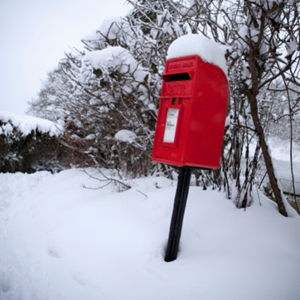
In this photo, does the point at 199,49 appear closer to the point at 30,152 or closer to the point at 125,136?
the point at 125,136

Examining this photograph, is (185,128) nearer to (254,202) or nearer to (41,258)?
(254,202)

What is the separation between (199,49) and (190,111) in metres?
0.48

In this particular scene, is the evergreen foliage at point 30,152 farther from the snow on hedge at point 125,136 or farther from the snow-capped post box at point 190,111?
the snow-capped post box at point 190,111

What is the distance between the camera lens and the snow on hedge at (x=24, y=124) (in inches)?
257

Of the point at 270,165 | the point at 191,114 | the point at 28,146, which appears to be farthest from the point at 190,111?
the point at 28,146

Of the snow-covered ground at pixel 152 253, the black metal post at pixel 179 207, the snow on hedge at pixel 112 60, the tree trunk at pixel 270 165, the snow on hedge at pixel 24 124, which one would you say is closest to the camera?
the snow-covered ground at pixel 152 253

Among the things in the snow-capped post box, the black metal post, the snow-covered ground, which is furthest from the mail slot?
the snow-covered ground

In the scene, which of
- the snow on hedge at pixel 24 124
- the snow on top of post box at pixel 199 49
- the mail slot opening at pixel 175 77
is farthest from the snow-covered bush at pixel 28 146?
the snow on top of post box at pixel 199 49

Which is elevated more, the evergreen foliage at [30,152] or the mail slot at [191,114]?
the mail slot at [191,114]

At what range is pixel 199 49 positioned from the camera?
1.64m

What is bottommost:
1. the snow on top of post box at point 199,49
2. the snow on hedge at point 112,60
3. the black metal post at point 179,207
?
the black metal post at point 179,207

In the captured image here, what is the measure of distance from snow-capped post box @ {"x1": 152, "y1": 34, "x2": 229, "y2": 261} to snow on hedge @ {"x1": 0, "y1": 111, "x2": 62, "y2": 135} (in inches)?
199

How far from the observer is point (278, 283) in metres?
1.45

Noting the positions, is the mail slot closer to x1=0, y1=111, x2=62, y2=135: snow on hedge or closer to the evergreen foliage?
x1=0, y1=111, x2=62, y2=135: snow on hedge
